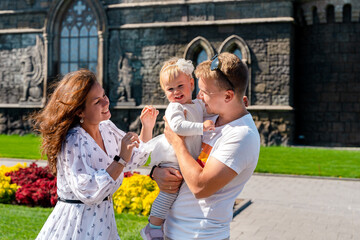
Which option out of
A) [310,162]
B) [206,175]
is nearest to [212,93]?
[206,175]

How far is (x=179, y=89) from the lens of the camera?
3.10 meters

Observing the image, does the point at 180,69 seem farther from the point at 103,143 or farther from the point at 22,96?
the point at 22,96

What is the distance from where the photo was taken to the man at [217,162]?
2.54 metres

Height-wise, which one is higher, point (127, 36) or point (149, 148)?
point (127, 36)

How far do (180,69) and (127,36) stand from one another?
18531 millimetres

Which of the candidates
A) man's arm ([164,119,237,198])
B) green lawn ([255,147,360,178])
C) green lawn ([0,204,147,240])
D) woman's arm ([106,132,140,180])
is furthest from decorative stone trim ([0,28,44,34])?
man's arm ([164,119,237,198])

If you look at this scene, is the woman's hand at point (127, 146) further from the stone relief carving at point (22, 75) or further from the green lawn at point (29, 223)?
the stone relief carving at point (22, 75)

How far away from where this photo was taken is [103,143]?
324cm

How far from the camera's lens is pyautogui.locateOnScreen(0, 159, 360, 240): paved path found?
6344 mm

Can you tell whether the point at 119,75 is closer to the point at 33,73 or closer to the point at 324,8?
the point at 33,73

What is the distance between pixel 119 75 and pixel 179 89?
1843cm

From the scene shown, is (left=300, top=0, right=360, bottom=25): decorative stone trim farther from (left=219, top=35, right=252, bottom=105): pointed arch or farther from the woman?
the woman

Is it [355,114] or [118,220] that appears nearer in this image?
[118,220]

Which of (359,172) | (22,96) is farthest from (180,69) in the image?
(22,96)
